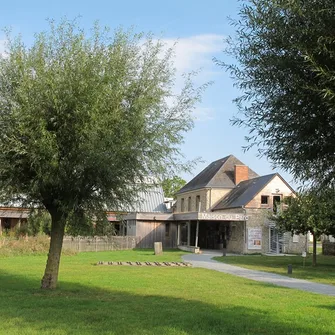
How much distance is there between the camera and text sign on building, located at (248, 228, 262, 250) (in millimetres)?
39344

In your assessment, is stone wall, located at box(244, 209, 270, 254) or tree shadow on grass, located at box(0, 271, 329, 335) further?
stone wall, located at box(244, 209, 270, 254)

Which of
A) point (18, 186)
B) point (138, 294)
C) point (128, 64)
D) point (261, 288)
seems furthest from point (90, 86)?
point (261, 288)

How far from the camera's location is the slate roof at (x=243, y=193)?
40.6 m

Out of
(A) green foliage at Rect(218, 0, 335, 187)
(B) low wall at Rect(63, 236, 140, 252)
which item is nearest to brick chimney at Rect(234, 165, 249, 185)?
(B) low wall at Rect(63, 236, 140, 252)

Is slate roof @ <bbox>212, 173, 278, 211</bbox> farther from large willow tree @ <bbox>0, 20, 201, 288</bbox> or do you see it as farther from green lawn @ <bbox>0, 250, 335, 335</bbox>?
large willow tree @ <bbox>0, 20, 201, 288</bbox>

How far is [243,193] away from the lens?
4247cm

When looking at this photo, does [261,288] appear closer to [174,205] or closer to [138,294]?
[138,294]

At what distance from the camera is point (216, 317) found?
9211mm

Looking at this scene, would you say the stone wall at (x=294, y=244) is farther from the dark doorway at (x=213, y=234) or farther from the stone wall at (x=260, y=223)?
the dark doorway at (x=213, y=234)

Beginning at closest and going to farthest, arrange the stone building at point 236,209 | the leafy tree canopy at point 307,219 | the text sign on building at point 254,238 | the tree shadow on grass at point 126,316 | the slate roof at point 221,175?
the tree shadow on grass at point 126,316, the leafy tree canopy at point 307,219, the text sign on building at point 254,238, the stone building at point 236,209, the slate roof at point 221,175

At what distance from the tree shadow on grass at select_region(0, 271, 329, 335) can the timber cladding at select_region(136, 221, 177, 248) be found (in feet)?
110

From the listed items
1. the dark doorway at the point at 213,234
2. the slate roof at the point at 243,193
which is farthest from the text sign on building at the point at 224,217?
the dark doorway at the point at 213,234

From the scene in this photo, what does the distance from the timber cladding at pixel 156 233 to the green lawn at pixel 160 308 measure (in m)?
29.5

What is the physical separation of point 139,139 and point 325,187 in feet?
18.7
